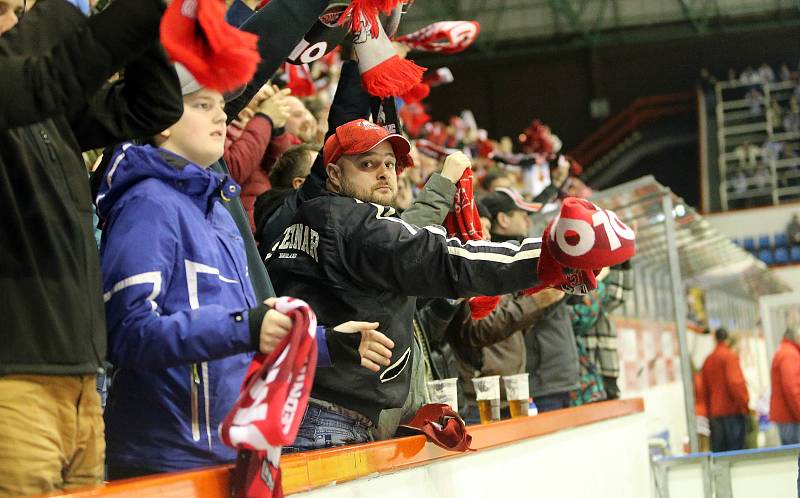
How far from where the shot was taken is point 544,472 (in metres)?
3.39

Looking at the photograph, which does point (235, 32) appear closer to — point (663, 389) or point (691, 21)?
point (663, 389)

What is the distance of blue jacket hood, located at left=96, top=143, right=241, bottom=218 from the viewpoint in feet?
6.08

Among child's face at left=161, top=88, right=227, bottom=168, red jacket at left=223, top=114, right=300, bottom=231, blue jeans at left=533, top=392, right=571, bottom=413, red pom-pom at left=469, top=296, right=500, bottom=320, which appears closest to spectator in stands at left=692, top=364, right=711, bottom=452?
blue jeans at left=533, top=392, right=571, bottom=413

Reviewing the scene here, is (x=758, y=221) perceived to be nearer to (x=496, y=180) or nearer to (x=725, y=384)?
(x=725, y=384)

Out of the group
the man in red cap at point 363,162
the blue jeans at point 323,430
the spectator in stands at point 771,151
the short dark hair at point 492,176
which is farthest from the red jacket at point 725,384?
the spectator in stands at point 771,151

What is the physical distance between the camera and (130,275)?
1711 mm

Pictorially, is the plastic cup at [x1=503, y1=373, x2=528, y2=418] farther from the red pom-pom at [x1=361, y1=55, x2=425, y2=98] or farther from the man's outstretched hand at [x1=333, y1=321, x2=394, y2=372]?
the man's outstretched hand at [x1=333, y1=321, x2=394, y2=372]

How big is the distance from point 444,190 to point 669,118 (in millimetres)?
18120

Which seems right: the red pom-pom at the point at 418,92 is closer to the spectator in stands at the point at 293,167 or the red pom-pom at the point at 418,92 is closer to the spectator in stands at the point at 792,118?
the spectator in stands at the point at 293,167

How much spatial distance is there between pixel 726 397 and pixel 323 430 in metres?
8.05

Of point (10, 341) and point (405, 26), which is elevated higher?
point (405, 26)

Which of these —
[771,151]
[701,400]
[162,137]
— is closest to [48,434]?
[162,137]

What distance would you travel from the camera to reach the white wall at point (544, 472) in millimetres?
2326

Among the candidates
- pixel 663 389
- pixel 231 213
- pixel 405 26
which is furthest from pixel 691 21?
pixel 231 213
